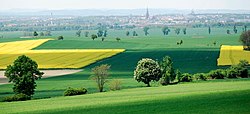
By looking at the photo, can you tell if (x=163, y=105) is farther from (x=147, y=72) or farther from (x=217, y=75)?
(x=217, y=75)

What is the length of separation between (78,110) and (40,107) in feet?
15.1

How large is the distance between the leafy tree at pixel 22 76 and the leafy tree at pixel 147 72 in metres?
15.8

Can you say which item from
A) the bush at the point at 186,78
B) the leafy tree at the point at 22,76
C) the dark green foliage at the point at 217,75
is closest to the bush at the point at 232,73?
the dark green foliage at the point at 217,75

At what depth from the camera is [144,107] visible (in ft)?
129

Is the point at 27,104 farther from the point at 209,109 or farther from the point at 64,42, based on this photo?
the point at 64,42

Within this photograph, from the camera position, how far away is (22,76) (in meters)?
59.0

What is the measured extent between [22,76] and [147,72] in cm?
1813

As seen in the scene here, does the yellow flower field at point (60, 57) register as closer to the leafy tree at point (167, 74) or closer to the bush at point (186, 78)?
the leafy tree at point (167, 74)

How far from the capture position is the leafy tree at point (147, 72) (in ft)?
228

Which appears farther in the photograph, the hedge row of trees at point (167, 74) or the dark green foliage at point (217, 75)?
→ the dark green foliage at point (217, 75)

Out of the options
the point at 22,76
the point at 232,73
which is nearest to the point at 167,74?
the point at 232,73

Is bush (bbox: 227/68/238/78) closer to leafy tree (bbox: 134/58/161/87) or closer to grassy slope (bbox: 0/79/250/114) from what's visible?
leafy tree (bbox: 134/58/161/87)

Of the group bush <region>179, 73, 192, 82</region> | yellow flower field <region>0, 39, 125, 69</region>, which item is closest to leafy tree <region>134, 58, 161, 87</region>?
bush <region>179, 73, 192, 82</region>

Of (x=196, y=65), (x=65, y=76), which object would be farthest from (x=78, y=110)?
(x=196, y=65)
